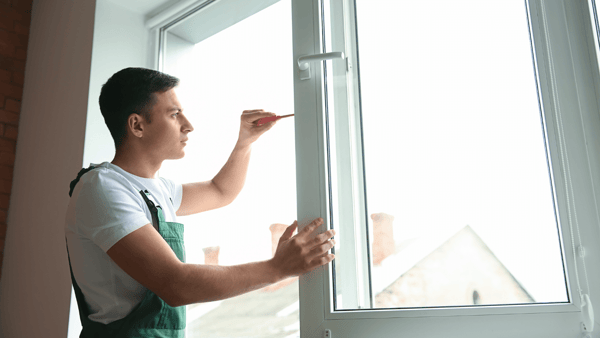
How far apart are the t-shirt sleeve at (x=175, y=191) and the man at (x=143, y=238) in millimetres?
13

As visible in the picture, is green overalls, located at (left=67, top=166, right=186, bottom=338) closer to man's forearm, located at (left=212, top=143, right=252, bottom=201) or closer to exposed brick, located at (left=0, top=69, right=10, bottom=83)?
man's forearm, located at (left=212, top=143, right=252, bottom=201)

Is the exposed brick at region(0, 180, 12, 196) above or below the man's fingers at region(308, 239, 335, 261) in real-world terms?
above

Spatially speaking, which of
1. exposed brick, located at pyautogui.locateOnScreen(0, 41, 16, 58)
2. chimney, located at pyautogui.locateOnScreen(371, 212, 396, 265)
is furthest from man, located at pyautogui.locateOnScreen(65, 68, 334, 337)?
exposed brick, located at pyautogui.locateOnScreen(0, 41, 16, 58)

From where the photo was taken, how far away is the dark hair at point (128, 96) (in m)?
1.37

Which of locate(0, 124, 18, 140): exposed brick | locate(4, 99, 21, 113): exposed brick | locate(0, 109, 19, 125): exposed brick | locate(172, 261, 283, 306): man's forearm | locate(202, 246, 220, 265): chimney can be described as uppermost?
locate(4, 99, 21, 113): exposed brick

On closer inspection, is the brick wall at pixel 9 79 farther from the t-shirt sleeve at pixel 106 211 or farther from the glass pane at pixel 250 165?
the t-shirt sleeve at pixel 106 211

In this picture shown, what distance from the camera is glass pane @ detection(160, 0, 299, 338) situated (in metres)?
1.38

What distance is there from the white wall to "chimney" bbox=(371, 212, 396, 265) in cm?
119

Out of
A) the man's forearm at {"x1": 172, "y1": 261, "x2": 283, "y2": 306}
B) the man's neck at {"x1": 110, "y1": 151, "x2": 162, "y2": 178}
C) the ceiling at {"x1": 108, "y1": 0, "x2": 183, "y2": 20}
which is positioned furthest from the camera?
the ceiling at {"x1": 108, "y1": 0, "x2": 183, "y2": 20}

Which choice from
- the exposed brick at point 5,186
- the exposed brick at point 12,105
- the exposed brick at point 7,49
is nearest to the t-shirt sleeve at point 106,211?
the exposed brick at point 5,186

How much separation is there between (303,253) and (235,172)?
1.44ft

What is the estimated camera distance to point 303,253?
3.66ft

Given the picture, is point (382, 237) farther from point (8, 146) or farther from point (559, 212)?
point (8, 146)

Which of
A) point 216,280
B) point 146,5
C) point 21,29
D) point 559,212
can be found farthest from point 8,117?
point 559,212
